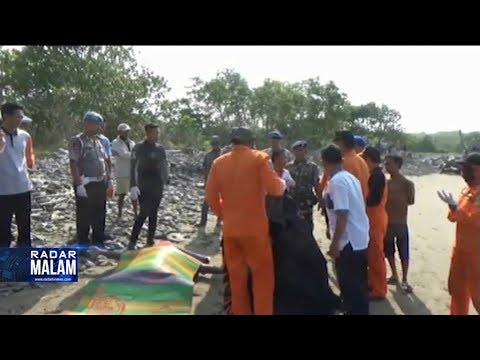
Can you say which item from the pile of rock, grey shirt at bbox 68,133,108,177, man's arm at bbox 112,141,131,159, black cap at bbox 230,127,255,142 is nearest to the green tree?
the pile of rock

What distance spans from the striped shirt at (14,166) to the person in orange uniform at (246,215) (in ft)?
7.44

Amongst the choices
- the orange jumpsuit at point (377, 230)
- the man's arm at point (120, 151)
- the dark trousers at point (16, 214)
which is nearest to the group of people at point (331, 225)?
the orange jumpsuit at point (377, 230)

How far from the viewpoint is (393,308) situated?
4.52m

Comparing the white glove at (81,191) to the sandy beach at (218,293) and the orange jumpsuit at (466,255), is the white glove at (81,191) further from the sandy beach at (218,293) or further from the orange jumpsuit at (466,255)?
the orange jumpsuit at (466,255)

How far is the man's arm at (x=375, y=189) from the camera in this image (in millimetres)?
4641

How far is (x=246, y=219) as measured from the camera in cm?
362

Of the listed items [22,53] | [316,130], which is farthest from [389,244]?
[316,130]

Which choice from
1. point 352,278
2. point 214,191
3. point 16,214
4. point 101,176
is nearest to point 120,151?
point 101,176

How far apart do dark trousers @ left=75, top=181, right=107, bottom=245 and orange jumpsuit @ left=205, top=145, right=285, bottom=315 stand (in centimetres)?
236

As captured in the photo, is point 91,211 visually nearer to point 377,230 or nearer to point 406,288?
point 377,230

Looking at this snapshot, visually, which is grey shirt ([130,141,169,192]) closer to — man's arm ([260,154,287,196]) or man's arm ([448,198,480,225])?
man's arm ([260,154,287,196])

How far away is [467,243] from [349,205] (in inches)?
40.7

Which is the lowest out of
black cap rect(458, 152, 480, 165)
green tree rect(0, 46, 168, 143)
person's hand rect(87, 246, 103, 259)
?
person's hand rect(87, 246, 103, 259)

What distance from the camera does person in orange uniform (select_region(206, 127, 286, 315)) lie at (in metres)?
3.62
